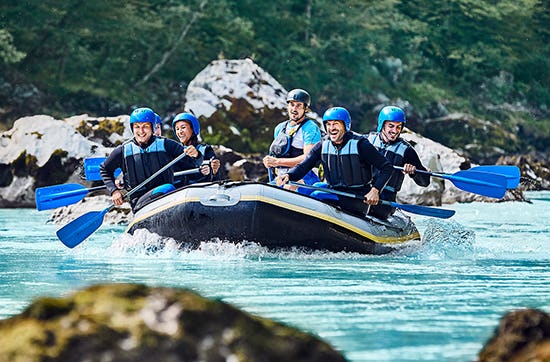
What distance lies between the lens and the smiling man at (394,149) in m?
9.09

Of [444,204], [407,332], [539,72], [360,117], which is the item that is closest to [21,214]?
[444,204]

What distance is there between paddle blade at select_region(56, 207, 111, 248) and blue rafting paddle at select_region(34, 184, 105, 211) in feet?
0.72

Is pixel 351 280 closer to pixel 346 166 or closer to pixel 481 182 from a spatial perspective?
pixel 346 166

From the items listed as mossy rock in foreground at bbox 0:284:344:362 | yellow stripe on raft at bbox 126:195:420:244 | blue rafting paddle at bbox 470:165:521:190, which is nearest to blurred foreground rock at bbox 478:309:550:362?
mossy rock in foreground at bbox 0:284:344:362

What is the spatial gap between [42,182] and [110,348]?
12.2 meters

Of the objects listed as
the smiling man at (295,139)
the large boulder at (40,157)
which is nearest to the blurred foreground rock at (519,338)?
the smiling man at (295,139)

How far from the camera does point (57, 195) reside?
9633mm

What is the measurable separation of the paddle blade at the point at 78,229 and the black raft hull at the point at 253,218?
1021mm

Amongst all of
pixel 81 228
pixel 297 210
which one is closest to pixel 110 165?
pixel 81 228

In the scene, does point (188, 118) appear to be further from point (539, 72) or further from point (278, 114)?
point (539, 72)

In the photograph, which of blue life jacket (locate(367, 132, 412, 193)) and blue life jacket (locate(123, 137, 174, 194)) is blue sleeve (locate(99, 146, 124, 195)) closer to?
blue life jacket (locate(123, 137, 174, 194))

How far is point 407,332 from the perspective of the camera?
4883mm

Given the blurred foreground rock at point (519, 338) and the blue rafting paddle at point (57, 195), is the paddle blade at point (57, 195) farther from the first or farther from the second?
the blurred foreground rock at point (519, 338)

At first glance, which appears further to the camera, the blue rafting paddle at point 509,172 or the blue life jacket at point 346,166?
the blue rafting paddle at point 509,172
